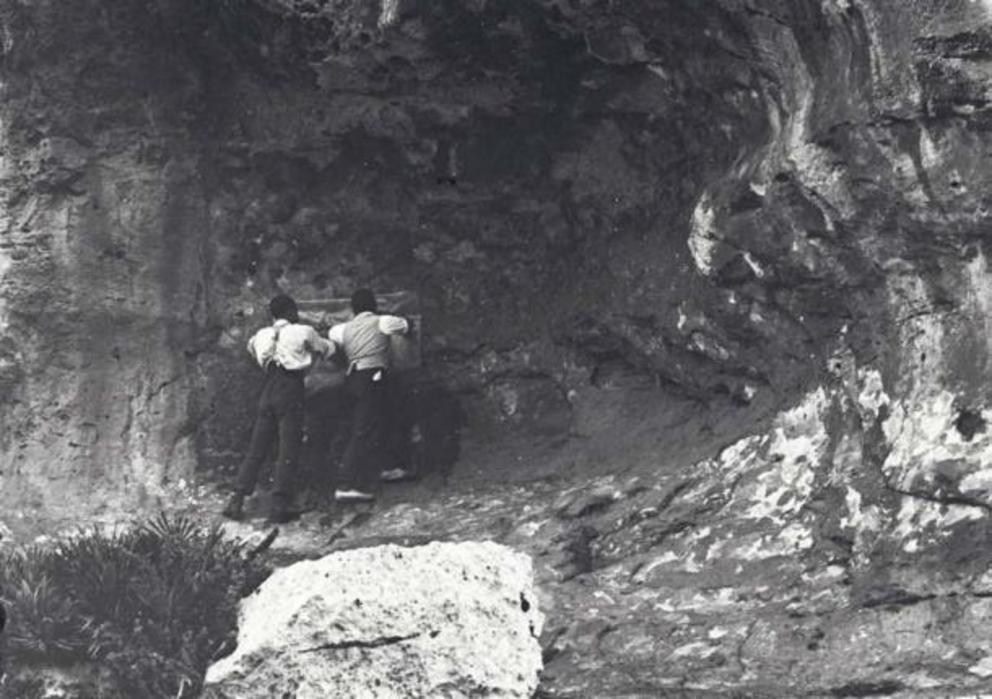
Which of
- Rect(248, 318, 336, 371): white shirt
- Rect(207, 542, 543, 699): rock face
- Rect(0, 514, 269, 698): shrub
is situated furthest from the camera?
Rect(248, 318, 336, 371): white shirt

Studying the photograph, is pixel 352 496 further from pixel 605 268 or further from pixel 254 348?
pixel 605 268

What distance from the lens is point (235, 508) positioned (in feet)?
32.6

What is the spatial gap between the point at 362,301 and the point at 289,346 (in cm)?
54

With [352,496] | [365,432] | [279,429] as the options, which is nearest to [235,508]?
[279,429]

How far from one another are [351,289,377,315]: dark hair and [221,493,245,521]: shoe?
1.30 m

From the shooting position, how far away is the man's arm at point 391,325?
10180 millimetres

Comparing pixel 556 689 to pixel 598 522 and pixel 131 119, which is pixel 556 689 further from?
pixel 131 119

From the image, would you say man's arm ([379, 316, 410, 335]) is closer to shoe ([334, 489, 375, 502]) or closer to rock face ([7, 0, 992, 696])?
rock face ([7, 0, 992, 696])

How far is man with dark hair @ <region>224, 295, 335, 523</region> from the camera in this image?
32.6ft

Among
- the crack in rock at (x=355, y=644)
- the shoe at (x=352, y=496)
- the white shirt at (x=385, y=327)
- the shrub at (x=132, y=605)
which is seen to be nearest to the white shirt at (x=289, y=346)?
the white shirt at (x=385, y=327)

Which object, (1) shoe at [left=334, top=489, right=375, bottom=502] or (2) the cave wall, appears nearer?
(2) the cave wall

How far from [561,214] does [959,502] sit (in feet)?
11.6

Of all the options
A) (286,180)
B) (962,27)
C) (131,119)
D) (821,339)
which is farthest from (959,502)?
(131,119)

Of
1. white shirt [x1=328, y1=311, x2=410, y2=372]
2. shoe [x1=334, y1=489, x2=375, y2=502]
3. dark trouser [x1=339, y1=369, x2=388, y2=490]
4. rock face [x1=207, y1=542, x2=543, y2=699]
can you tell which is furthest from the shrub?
white shirt [x1=328, y1=311, x2=410, y2=372]
